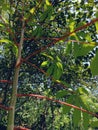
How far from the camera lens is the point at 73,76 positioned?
19000mm

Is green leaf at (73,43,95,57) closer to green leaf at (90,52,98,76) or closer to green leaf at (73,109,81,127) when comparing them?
green leaf at (90,52,98,76)

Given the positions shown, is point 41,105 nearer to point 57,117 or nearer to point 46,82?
point 57,117

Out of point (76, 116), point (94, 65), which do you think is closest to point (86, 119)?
point (76, 116)

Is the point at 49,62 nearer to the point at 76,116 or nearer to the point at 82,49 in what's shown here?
the point at 76,116

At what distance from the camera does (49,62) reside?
263 cm

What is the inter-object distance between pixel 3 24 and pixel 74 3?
15386 mm

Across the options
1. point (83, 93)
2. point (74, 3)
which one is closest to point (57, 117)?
point (74, 3)

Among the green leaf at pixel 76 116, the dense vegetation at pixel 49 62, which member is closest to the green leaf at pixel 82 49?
the dense vegetation at pixel 49 62

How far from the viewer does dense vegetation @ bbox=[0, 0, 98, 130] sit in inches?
77.9

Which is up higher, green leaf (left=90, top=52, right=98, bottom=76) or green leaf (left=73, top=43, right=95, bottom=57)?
green leaf (left=73, top=43, right=95, bottom=57)

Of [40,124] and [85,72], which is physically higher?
[85,72]


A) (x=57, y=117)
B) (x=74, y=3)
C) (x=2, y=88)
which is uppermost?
(x=74, y=3)

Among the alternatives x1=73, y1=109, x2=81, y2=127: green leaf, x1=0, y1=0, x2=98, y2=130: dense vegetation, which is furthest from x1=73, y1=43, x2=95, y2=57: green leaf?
x1=73, y1=109, x2=81, y2=127: green leaf

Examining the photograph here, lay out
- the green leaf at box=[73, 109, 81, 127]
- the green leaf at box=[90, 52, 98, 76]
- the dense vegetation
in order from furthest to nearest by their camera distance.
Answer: the green leaf at box=[73, 109, 81, 127], the dense vegetation, the green leaf at box=[90, 52, 98, 76]
